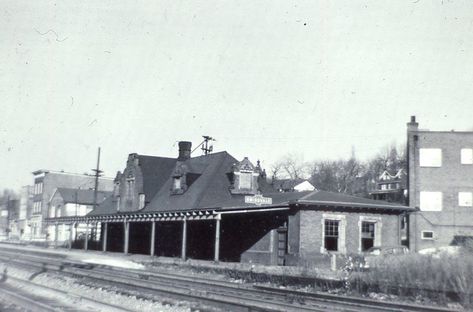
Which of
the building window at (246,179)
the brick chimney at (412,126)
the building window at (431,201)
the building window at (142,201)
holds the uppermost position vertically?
the brick chimney at (412,126)

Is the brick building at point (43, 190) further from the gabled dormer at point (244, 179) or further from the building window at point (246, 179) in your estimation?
the building window at point (246, 179)

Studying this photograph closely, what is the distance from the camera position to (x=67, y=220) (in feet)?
A: 171

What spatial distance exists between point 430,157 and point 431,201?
3568 mm

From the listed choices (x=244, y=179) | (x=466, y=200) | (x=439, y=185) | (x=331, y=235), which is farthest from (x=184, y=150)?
(x=466, y=200)

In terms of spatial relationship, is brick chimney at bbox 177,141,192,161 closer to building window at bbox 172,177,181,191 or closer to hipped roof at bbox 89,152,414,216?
hipped roof at bbox 89,152,414,216

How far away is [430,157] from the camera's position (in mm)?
44875

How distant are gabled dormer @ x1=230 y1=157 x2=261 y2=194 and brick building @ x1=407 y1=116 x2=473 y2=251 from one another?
14.3 metres

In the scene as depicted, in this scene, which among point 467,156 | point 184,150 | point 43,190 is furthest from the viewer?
A: point 43,190

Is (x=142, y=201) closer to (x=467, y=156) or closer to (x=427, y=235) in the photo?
(x=427, y=235)

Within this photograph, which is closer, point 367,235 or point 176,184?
point 367,235

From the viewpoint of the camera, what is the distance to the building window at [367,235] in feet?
102

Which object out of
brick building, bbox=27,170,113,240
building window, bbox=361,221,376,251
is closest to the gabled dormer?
building window, bbox=361,221,376,251

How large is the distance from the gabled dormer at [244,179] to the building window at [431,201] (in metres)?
15.2

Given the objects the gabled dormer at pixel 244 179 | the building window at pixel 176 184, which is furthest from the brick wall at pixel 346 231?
the building window at pixel 176 184
